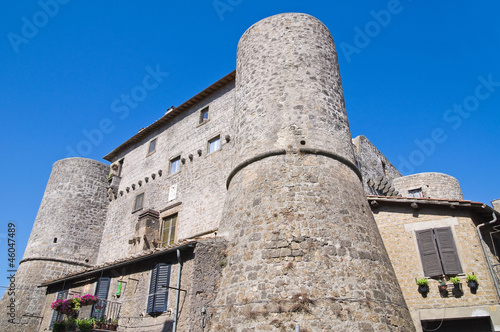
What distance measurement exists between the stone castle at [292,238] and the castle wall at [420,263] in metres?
0.03

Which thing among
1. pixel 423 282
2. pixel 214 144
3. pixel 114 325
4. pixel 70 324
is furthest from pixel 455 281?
pixel 70 324

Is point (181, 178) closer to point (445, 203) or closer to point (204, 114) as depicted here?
point (204, 114)

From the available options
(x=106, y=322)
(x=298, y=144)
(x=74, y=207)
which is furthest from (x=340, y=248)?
(x=74, y=207)

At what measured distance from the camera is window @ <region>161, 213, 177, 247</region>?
16.4 meters

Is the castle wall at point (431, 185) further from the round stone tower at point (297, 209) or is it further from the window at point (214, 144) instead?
the round stone tower at point (297, 209)

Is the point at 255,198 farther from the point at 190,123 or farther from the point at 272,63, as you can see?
the point at 190,123

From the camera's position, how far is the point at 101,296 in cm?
1321

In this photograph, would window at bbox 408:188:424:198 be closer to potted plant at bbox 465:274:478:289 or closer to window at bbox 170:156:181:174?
potted plant at bbox 465:274:478:289

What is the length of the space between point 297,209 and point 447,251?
14.1 feet

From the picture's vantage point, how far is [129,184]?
20938 millimetres

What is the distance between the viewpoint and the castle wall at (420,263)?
366 inches

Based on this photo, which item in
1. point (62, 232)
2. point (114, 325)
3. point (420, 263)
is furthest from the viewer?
point (62, 232)

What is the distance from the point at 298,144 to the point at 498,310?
6268mm

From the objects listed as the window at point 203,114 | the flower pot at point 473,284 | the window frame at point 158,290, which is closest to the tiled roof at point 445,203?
the flower pot at point 473,284
